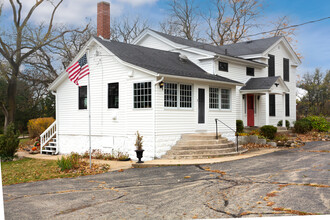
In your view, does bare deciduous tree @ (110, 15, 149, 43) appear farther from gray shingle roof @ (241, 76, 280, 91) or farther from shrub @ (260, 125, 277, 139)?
shrub @ (260, 125, 277, 139)

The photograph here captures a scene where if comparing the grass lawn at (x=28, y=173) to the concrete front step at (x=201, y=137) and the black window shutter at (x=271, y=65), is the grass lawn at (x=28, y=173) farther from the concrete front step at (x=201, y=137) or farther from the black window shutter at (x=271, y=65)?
the black window shutter at (x=271, y=65)

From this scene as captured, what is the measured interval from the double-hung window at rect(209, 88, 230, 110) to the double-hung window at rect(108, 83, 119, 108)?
13.3 feet

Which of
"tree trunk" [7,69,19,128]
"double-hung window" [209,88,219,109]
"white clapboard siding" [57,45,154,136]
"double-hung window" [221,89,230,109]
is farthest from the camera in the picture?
"tree trunk" [7,69,19,128]

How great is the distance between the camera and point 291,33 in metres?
28.9

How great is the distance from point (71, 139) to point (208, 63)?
7.79 meters

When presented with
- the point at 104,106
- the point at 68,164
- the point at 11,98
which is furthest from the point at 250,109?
the point at 11,98

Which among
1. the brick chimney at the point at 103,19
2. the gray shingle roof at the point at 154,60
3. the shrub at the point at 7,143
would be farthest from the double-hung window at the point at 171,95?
the shrub at the point at 7,143

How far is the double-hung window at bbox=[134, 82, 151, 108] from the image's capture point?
40.8 feet

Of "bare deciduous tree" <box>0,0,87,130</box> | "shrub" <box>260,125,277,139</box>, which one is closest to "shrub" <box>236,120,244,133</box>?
"shrub" <box>260,125,277,139</box>

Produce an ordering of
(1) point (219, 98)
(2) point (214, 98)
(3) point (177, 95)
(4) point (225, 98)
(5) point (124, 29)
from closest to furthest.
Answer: (3) point (177, 95) < (2) point (214, 98) < (1) point (219, 98) < (4) point (225, 98) < (5) point (124, 29)

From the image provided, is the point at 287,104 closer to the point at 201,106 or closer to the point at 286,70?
the point at 286,70

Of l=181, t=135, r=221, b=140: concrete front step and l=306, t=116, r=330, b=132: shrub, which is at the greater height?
l=306, t=116, r=330, b=132: shrub

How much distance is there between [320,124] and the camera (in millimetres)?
20156

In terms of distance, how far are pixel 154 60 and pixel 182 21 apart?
243 inches
